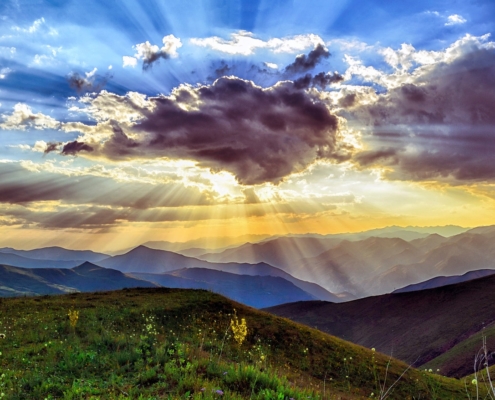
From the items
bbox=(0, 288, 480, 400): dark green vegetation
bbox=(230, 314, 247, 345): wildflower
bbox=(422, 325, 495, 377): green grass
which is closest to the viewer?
bbox=(0, 288, 480, 400): dark green vegetation

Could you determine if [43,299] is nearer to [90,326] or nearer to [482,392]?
[90,326]

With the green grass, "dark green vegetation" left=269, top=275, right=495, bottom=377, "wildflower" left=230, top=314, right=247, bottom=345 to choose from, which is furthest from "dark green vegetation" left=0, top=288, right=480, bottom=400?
"dark green vegetation" left=269, top=275, right=495, bottom=377

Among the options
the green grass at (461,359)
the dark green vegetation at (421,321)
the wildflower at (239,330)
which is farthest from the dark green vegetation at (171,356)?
the dark green vegetation at (421,321)

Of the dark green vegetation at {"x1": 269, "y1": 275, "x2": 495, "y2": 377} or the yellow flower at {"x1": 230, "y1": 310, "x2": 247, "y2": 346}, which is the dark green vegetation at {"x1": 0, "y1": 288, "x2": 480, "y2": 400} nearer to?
the yellow flower at {"x1": 230, "y1": 310, "x2": 247, "y2": 346}

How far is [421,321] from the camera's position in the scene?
10450 centimetres

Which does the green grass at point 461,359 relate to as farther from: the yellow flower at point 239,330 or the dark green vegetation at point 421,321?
the yellow flower at point 239,330

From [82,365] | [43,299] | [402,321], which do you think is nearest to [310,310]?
[402,321]

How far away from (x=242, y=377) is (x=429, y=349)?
289ft

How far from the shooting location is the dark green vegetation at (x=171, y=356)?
863 centimetres

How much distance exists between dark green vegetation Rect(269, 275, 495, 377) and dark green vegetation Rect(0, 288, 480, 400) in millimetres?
40697

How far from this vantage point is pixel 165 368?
31.0ft

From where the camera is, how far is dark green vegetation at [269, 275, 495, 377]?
227ft

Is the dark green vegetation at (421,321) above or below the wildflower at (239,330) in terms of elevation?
below

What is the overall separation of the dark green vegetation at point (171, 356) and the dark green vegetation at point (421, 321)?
1602 inches
